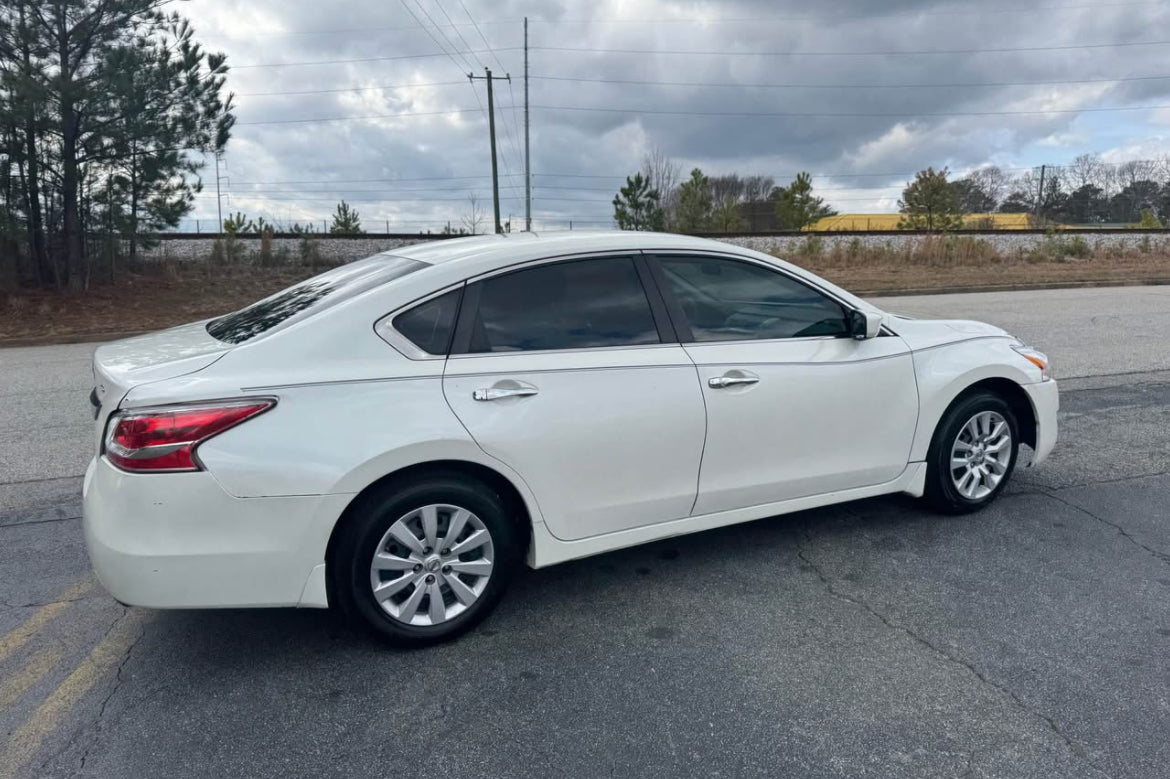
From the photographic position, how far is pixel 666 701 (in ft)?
9.48

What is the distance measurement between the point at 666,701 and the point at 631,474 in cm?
98

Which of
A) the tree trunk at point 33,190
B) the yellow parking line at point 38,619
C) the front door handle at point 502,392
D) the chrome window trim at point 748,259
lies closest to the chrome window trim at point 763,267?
the chrome window trim at point 748,259

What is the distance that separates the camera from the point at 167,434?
285 centimetres

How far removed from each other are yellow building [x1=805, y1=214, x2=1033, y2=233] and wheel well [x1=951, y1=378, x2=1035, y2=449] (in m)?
56.7

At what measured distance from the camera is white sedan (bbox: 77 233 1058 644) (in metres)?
2.90

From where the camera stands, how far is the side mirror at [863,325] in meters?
4.06

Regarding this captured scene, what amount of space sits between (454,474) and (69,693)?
161 cm

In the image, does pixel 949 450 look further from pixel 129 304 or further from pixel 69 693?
pixel 129 304

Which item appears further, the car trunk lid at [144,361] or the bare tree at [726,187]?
the bare tree at [726,187]

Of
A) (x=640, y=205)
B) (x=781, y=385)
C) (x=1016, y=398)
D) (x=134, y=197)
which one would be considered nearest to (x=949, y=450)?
(x=1016, y=398)

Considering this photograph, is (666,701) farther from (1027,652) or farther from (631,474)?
(1027,652)

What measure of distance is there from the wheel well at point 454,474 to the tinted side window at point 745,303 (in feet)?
3.74

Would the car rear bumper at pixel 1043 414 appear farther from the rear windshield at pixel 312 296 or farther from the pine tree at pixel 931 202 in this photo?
the pine tree at pixel 931 202

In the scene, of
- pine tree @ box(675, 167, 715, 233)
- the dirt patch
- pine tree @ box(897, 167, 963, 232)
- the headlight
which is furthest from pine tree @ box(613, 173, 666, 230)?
the headlight
